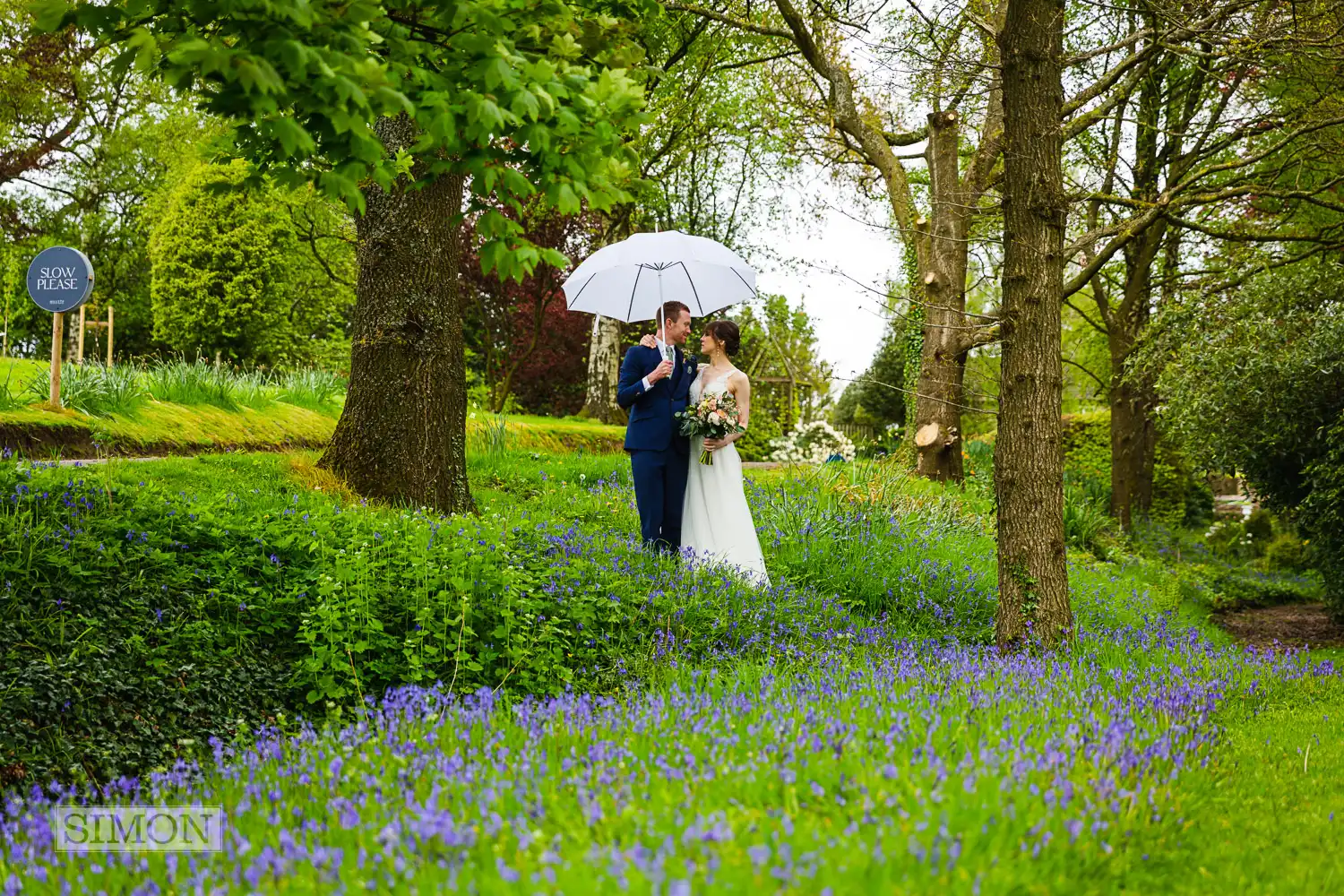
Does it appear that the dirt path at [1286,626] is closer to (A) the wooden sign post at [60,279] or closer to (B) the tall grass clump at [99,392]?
(B) the tall grass clump at [99,392]

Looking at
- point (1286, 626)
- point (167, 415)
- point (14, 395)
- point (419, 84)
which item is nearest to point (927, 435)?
point (1286, 626)

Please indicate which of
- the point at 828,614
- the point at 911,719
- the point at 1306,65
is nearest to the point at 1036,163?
the point at 828,614

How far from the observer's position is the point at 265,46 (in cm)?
316

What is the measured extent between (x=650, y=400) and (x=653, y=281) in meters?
1.35

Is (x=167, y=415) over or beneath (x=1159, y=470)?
beneath

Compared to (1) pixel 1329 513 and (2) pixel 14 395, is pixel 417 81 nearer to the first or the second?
(2) pixel 14 395

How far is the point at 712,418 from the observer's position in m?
7.41

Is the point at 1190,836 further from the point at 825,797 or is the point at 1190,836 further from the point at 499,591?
the point at 499,591

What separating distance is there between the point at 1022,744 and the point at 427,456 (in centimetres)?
560

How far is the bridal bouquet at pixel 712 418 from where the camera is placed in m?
7.42

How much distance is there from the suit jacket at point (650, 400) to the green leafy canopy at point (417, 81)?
280 cm

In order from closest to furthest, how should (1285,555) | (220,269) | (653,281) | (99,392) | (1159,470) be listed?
Answer: 1. (653,281)
2. (99,392)
3. (1285,555)
4. (1159,470)
5. (220,269)

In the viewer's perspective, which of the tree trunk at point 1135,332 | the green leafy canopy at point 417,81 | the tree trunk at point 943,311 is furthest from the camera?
the tree trunk at point 1135,332

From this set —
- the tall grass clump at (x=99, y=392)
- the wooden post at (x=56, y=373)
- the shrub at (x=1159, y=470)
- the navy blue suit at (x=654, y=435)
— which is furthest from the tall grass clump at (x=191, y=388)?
the shrub at (x=1159, y=470)
